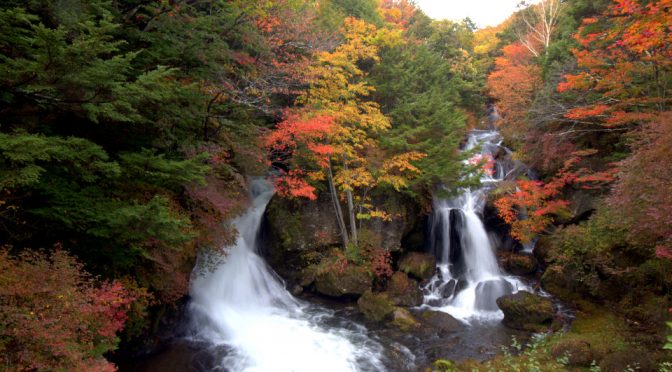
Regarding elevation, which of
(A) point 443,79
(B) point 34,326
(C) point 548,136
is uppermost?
(A) point 443,79

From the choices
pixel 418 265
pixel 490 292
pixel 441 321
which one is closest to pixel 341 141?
pixel 418 265

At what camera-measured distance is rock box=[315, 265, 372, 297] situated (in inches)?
512

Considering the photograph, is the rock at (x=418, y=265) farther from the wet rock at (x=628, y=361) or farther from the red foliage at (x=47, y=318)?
the red foliage at (x=47, y=318)

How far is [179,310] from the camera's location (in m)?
10.3

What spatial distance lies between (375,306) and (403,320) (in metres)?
1.02

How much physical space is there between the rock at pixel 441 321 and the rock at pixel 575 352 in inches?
141

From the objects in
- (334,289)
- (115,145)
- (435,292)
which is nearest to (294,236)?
(334,289)

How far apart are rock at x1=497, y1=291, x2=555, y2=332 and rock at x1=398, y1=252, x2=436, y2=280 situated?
10.9ft

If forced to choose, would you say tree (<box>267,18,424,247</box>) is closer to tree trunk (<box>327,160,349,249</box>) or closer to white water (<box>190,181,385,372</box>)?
tree trunk (<box>327,160,349,249</box>)

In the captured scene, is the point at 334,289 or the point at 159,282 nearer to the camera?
the point at 159,282

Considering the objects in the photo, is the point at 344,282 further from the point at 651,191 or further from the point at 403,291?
the point at 651,191

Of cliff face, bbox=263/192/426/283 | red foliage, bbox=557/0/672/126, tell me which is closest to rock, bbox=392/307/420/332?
cliff face, bbox=263/192/426/283

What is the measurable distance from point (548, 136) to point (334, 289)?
10464 millimetres

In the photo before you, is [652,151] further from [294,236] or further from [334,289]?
[294,236]
